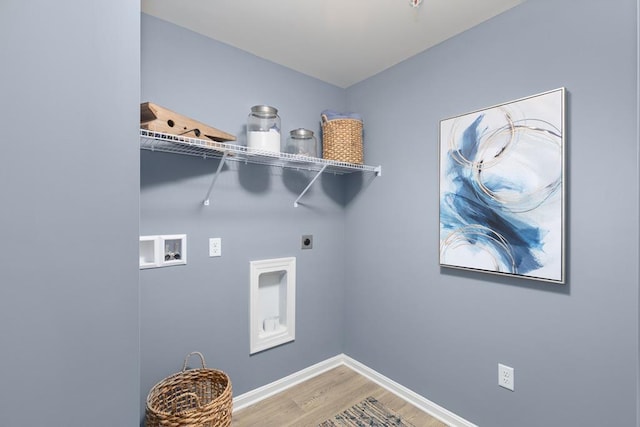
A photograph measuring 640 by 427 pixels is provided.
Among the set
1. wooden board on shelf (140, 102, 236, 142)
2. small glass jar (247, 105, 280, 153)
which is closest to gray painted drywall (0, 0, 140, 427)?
wooden board on shelf (140, 102, 236, 142)

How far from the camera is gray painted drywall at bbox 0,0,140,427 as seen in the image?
2.58ft

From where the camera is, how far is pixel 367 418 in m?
1.81

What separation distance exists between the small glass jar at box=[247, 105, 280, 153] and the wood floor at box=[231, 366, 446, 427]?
162 cm

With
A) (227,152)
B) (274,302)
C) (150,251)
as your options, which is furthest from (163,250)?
(274,302)

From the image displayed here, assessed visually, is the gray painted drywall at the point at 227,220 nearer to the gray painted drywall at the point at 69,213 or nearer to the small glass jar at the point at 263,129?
the small glass jar at the point at 263,129

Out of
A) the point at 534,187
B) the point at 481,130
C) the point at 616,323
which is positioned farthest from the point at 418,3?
the point at 616,323

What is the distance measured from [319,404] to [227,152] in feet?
5.54

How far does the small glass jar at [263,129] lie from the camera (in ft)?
5.76

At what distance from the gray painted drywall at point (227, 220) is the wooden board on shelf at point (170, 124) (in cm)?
27

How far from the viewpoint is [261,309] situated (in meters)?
2.15

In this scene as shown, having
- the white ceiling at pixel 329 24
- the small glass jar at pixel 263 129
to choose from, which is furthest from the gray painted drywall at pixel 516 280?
the small glass jar at pixel 263 129

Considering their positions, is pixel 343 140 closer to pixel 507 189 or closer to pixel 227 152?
pixel 227 152

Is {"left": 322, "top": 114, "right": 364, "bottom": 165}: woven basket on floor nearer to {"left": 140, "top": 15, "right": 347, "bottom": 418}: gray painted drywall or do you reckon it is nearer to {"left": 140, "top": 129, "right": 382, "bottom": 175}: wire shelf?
{"left": 140, "top": 129, "right": 382, "bottom": 175}: wire shelf

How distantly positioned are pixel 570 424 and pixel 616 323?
522 mm
